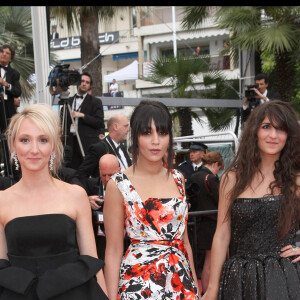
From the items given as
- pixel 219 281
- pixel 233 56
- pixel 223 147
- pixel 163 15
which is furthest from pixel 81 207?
pixel 163 15

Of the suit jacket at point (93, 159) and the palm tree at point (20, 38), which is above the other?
the palm tree at point (20, 38)

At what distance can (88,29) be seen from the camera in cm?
1082

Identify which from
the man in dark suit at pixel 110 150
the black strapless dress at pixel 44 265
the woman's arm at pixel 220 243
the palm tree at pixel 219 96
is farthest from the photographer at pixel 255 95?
the black strapless dress at pixel 44 265

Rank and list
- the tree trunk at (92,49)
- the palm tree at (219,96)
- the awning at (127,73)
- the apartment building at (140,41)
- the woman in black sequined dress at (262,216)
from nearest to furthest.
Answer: the woman in black sequined dress at (262,216), the tree trunk at (92,49), the palm tree at (219,96), the awning at (127,73), the apartment building at (140,41)

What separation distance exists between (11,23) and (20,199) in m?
11.1

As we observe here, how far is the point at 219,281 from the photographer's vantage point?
2.68 m

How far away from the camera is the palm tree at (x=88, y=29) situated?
10.4 meters

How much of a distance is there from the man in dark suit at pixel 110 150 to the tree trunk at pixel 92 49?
515 centimetres

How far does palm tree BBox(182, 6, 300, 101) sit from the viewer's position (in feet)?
32.1

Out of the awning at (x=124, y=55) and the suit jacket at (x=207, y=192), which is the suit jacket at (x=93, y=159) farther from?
the awning at (x=124, y=55)

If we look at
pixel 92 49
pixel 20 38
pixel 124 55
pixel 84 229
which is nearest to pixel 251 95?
pixel 92 49

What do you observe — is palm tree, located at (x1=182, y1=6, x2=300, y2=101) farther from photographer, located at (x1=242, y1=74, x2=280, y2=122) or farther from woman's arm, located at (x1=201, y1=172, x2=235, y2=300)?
woman's arm, located at (x1=201, y1=172, x2=235, y2=300)

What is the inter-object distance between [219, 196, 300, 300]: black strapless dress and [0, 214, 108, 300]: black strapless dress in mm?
729

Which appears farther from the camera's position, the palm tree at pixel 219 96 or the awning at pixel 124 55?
the awning at pixel 124 55
